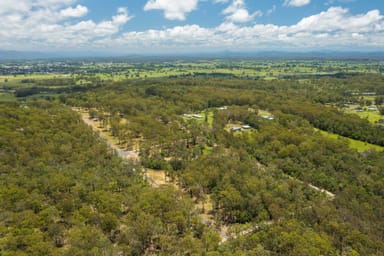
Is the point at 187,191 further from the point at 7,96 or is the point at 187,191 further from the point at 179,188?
the point at 7,96

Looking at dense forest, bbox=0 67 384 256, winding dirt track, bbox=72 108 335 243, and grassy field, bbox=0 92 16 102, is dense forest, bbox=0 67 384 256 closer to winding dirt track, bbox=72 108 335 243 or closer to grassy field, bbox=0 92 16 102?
winding dirt track, bbox=72 108 335 243

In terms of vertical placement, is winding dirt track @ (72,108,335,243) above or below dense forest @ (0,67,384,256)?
below

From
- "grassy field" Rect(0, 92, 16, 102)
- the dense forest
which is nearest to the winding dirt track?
the dense forest

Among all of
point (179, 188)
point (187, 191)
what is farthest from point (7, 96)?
point (187, 191)

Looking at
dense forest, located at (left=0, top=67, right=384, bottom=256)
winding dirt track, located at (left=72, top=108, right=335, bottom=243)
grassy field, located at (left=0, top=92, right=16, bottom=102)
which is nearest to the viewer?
dense forest, located at (left=0, top=67, right=384, bottom=256)

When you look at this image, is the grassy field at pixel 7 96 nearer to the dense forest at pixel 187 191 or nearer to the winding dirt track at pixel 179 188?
the winding dirt track at pixel 179 188

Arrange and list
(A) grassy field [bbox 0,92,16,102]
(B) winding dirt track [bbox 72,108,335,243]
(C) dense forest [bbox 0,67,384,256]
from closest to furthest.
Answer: (C) dense forest [bbox 0,67,384,256] → (B) winding dirt track [bbox 72,108,335,243] → (A) grassy field [bbox 0,92,16,102]

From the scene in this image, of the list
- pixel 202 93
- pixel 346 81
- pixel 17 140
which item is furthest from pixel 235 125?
pixel 346 81

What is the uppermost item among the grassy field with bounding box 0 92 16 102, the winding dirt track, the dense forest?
the grassy field with bounding box 0 92 16 102

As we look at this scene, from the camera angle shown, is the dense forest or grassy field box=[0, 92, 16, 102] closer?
the dense forest
